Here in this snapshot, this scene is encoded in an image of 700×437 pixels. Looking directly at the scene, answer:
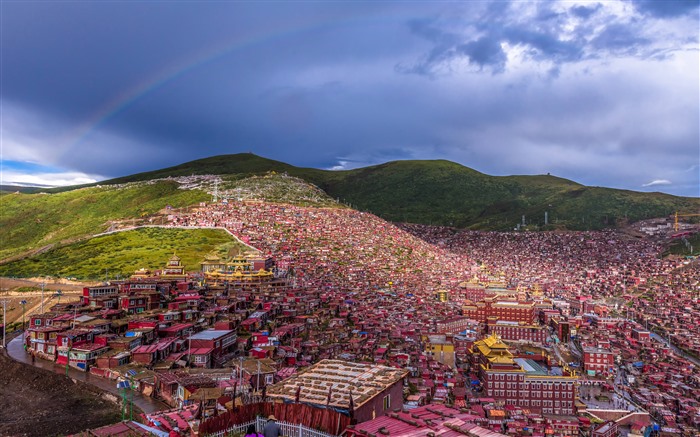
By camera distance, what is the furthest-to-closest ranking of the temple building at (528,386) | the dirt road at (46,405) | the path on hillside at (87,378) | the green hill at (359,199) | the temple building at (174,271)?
the green hill at (359,199) → the temple building at (174,271) → the temple building at (528,386) → the path on hillside at (87,378) → the dirt road at (46,405)

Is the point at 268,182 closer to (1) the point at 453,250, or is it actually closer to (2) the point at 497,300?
(1) the point at 453,250

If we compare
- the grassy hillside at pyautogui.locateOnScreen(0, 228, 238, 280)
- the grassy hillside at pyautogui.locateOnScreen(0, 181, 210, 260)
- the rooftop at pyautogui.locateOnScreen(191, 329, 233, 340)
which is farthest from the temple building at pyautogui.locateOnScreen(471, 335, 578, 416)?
the grassy hillside at pyautogui.locateOnScreen(0, 181, 210, 260)

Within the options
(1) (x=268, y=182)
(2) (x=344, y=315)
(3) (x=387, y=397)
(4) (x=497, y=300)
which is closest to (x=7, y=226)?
(1) (x=268, y=182)

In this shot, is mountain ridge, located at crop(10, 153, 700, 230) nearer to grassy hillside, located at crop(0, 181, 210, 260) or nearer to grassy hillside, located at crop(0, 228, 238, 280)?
grassy hillside, located at crop(0, 181, 210, 260)

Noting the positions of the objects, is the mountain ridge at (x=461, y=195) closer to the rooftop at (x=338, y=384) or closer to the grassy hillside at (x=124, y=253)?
the grassy hillside at (x=124, y=253)

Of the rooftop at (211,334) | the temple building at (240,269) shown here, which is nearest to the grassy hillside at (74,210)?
the temple building at (240,269)
